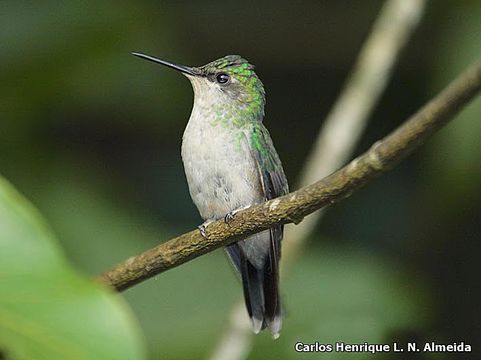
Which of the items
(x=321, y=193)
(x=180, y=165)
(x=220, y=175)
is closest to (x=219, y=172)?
(x=220, y=175)

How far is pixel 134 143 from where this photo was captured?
2.66m

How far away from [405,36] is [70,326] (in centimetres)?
114

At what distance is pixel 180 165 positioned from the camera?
8.52 feet

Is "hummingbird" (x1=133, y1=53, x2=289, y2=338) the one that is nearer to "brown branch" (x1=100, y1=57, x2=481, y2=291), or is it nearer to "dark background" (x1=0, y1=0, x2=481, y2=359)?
"dark background" (x1=0, y1=0, x2=481, y2=359)

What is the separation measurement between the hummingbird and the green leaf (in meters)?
1.01

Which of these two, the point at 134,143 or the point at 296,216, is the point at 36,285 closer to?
the point at 296,216

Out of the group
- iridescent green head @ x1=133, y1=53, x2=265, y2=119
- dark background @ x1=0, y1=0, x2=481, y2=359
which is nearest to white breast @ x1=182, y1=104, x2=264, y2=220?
iridescent green head @ x1=133, y1=53, x2=265, y2=119

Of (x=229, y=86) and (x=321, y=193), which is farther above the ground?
(x=229, y=86)

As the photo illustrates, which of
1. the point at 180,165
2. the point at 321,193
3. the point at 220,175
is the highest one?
the point at 180,165

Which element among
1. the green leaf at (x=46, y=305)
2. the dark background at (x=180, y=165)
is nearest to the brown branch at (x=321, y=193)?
the green leaf at (x=46, y=305)

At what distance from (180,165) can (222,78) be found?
676 millimetres

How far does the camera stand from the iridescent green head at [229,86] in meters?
1.93

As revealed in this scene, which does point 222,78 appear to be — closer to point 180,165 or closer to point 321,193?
point 180,165

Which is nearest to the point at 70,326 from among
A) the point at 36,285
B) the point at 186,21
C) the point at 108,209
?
the point at 36,285
